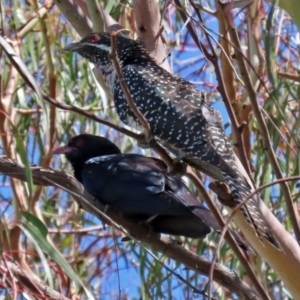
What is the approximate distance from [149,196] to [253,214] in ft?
1.90

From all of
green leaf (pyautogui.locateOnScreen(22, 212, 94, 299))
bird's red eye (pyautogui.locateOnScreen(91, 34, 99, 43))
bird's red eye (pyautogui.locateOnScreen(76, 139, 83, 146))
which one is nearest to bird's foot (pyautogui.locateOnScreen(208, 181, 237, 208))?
green leaf (pyautogui.locateOnScreen(22, 212, 94, 299))

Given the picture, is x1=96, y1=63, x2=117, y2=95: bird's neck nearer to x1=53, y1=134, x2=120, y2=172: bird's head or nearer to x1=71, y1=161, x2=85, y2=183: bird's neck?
x1=53, y1=134, x2=120, y2=172: bird's head

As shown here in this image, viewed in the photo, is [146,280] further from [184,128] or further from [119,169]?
[184,128]

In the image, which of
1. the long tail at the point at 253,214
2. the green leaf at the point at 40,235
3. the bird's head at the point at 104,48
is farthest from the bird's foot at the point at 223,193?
the bird's head at the point at 104,48

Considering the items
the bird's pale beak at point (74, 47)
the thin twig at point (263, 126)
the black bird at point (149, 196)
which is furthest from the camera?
the bird's pale beak at point (74, 47)

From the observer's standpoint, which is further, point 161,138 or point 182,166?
point 161,138

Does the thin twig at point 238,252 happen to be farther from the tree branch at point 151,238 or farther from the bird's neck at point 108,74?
the bird's neck at point 108,74

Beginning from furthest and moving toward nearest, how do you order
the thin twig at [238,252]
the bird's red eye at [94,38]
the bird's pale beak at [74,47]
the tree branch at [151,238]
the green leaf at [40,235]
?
the bird's pale beak at [74,47] < the bird's red eye at [94,38] < the tree branch at [151,238] < the thin twig at [238,252] < the green leaf at [40,235]

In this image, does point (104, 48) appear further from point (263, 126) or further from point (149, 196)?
point (263, 126)

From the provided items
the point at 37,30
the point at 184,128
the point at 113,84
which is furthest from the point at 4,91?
the point at 184,128

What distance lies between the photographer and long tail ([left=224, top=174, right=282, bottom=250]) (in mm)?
3152

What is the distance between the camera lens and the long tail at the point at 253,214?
315cm

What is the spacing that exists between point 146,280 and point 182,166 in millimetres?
1066

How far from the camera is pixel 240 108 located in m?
4.45
